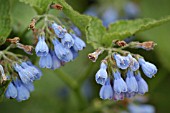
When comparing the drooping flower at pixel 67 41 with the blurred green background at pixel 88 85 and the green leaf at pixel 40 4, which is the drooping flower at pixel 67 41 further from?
the blurred green background at pixel 88 85

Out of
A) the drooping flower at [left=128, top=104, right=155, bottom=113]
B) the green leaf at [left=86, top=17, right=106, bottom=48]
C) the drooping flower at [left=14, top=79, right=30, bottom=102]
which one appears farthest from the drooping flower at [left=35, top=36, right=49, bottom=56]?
the drooping flower at [left=128, top=104, right=155, bottom=113]

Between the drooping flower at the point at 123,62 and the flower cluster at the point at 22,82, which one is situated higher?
the drooping flower at the point at 123,62

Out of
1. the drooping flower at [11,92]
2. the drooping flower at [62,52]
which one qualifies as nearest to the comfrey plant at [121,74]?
the drooping flower at [62,52]

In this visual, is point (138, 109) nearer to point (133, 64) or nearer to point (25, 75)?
point (133, 64)

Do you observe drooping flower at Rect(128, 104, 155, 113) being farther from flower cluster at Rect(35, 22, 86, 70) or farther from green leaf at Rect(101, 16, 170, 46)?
flower cluster at Rect(35, 22, 86, 70)

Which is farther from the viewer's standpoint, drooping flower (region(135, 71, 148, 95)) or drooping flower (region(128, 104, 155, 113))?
drooping flower (region(128, 104, 155, 113))

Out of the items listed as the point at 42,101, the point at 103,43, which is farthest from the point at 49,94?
the point at 103,43

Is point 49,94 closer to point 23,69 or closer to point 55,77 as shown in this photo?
point 55,77
